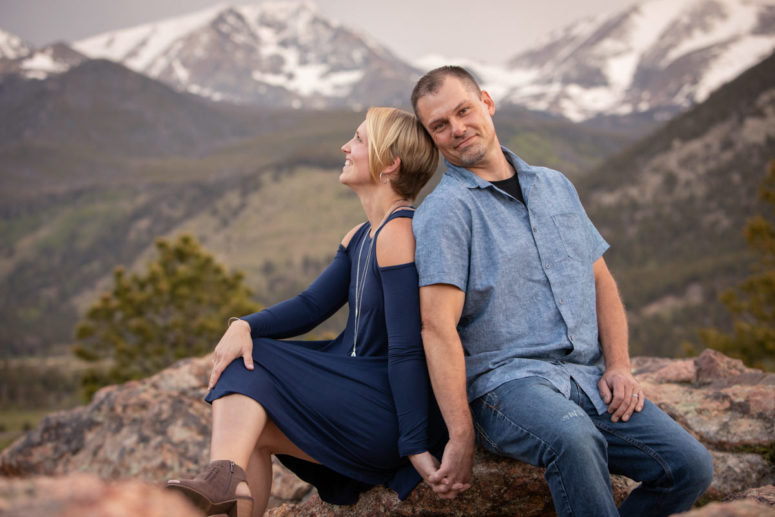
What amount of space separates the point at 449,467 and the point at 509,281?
95 centimetres

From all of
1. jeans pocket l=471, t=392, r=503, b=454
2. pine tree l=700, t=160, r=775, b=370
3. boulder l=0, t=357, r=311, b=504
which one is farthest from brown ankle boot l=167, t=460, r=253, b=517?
pine tree l=700, t=160, r=775, b=370

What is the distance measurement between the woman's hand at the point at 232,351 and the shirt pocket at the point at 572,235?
5.63 feet

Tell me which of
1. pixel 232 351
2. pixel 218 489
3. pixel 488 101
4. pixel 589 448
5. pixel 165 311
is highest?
pixel 488 101

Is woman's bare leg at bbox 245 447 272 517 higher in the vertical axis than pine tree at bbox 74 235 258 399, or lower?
higher

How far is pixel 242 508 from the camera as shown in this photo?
294 centimetres

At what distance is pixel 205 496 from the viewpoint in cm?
271

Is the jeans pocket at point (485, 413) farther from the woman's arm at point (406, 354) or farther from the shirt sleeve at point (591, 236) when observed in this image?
the shirt sleeve at point (591, 236)

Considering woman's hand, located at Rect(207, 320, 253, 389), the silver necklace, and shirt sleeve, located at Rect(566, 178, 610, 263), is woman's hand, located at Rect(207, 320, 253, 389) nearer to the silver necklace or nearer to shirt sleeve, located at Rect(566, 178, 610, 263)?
the silver necklace

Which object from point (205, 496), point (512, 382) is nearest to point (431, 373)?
point (512, 382)

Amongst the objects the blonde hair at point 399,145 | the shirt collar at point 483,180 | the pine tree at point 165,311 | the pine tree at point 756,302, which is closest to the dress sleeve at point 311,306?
the blonde hair at point 399,145

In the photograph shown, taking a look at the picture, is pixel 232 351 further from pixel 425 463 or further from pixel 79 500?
pixel 79 500

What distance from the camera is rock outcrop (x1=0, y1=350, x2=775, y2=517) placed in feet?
12.1

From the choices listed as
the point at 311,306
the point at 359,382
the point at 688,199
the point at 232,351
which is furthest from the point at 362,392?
the point at 688,199

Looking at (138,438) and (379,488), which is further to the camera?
(138,438)
